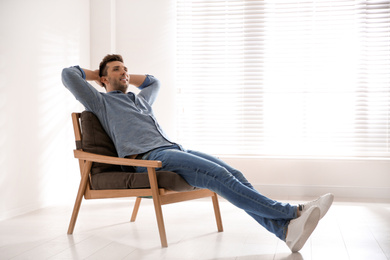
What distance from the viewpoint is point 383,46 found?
4617 millimetres

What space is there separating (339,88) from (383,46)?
58 cm

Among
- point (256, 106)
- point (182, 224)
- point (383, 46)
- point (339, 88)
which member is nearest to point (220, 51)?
point (256, 106)

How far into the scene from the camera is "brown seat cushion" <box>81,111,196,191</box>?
2.59m

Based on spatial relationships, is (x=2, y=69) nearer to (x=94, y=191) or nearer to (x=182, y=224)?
(x=94, y=191)

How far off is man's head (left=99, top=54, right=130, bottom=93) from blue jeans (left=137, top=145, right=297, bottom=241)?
26.2 inches

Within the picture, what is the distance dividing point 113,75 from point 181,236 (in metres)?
1.17

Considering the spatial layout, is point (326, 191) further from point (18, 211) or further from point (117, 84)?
point (18, 211)

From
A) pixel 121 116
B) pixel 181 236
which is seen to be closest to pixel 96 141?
pixel 121 116

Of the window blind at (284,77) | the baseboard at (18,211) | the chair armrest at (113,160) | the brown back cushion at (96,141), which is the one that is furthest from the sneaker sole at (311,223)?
the window blind at (284,77)

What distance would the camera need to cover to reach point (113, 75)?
3.17 m

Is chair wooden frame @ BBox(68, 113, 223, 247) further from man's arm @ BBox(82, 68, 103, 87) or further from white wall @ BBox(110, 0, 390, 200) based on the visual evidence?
white wall @ BBox(110, 0, 390, 200)

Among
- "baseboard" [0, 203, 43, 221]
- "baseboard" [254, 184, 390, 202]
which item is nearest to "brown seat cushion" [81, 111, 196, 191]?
"baseboard" [0, 203, 43, 221]

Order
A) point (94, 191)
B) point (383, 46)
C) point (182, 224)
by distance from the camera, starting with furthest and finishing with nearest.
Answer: point (383, 46), point (182, 224), point (94, 191)

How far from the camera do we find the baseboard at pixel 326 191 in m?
4.55
